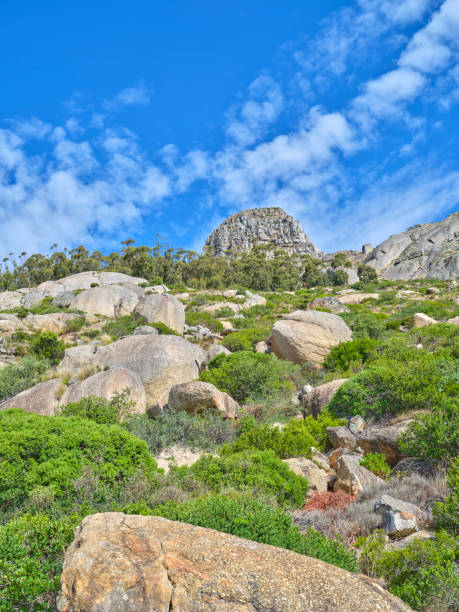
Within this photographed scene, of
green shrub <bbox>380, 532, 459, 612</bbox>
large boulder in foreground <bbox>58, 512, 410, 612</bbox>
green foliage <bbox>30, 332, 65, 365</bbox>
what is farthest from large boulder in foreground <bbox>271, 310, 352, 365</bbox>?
large boulder in foreground <bbox>58, 512, 410, 612</bbox>

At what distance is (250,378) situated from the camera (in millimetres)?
13094

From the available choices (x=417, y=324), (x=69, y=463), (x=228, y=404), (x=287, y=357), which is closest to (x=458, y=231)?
(x=417, y=324)

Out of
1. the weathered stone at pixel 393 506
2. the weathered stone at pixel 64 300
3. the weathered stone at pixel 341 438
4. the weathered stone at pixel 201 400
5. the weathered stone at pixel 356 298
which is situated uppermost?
the weathered stone at pixel 64 300

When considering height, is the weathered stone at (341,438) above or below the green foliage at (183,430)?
below

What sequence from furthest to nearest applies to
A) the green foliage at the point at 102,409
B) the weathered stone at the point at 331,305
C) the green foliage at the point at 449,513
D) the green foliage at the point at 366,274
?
the green foliage at the point at 366,274 → the weathered stone at the point at 331,305 → the green foliage at the point at 102,409 → the green foliage at the point at 449,513

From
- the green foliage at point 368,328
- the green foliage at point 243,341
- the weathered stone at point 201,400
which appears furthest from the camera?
the green foliage at point 243,341

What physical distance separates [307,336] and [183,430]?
8.22 m

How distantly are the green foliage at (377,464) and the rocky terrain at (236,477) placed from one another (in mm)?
28

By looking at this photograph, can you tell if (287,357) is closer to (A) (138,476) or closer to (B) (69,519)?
(A) (138,476)

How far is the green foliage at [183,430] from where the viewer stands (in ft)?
31.1

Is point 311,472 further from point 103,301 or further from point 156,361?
point 103,301

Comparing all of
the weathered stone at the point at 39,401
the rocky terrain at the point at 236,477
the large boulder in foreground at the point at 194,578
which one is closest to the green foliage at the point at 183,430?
the rocky terrain at the point at 236,477

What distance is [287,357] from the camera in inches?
632

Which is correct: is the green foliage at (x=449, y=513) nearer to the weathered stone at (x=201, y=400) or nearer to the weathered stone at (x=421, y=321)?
the weathered stone at (x=201, y=400)
